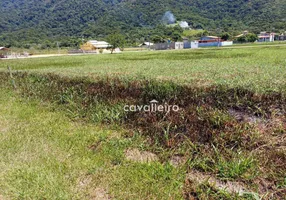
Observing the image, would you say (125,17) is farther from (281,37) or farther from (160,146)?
(160,146)

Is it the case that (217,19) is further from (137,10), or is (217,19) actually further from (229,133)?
(229,133)

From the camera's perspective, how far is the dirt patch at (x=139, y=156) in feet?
8.84

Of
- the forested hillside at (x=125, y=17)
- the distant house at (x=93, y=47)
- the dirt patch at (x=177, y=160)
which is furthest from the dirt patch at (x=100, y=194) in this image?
→ the forested hillside at (x=125, y=17)

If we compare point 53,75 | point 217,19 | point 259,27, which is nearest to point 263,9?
point 259,27

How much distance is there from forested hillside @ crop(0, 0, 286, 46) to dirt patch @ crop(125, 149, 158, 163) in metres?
73.6

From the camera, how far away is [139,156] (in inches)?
110

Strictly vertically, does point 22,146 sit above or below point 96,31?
below

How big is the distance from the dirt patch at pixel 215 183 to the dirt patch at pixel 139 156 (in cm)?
55

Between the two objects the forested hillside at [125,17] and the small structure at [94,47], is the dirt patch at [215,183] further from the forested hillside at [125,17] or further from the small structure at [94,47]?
the forested hillside at [125,17]

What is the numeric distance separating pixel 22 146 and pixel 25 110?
77.1 inches

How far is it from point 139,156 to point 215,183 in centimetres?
105

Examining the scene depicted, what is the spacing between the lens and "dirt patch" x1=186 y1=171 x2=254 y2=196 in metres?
2.03

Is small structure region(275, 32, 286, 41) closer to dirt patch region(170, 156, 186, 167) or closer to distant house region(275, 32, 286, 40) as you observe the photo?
distant house region(275, 32, 286, 40)

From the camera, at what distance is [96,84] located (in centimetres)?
468
